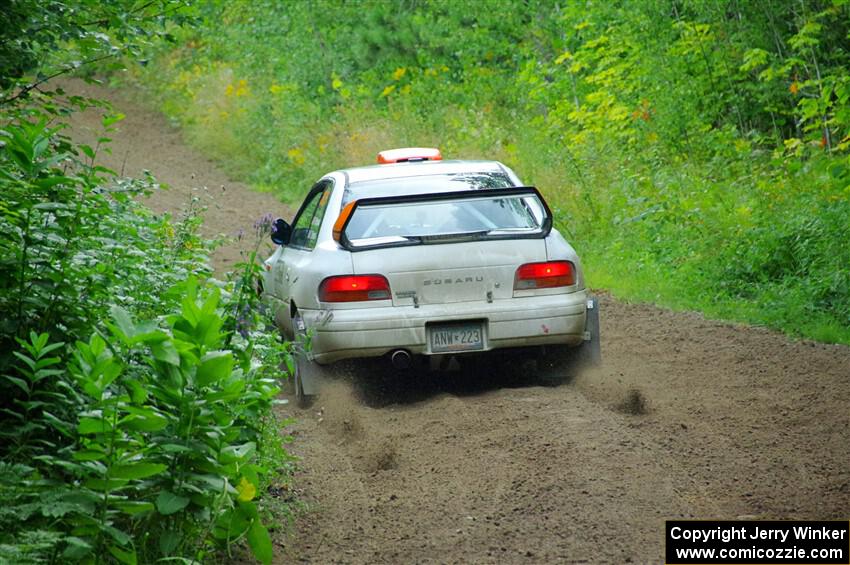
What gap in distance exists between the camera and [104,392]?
17.1ft

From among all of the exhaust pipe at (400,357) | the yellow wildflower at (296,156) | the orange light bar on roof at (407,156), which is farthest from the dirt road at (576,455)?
the yellow wildflower at (296,156)

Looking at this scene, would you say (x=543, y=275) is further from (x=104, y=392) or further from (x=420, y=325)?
(x=104, y=392)

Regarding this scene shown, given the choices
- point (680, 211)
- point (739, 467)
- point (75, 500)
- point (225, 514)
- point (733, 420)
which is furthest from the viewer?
point (680, 211)

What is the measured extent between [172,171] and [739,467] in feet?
74.7

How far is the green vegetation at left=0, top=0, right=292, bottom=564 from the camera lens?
4.79 metres

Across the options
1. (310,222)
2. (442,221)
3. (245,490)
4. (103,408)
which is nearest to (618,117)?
(310,222)

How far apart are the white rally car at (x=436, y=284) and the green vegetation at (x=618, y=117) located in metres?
1.89

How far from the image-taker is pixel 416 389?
969cm

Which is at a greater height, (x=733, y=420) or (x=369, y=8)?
(x=369, y=8)

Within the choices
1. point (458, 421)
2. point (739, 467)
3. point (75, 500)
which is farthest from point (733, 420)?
point (75, 500)

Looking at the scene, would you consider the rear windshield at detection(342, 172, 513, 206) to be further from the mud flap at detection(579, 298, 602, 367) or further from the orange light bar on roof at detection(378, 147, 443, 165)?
the orange light bar on roof at detection(378, 147, 443, 165)

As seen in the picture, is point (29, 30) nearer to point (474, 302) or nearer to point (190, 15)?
point (190, 15)

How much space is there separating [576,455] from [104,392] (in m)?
2.90

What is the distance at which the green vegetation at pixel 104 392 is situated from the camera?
479 centimetres
